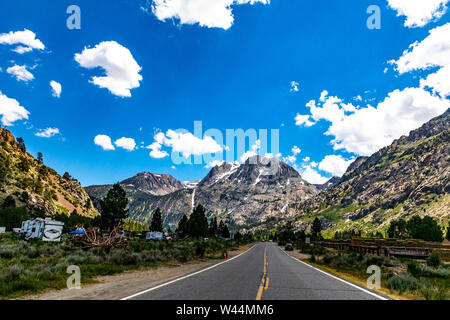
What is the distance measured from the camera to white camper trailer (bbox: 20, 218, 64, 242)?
3709 centimetres

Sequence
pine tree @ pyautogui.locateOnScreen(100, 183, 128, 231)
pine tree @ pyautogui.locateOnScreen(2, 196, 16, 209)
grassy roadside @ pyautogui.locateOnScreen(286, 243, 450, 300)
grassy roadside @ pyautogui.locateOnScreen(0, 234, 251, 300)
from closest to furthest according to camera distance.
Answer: grassy roadside @ pyautogui.locateOnScreen(0, 234, 251, 300), grassy roadside @ pyautogui.locateOnScreen(286, 243, 450, 300), pine tree @ pyautogui.locateOnScreen(100, 183, 128, 231), pine tree @ pyautogui.locateOnScreen(2, 196, 16, 209)

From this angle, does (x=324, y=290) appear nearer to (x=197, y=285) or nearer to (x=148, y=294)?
(x=197, y=285)

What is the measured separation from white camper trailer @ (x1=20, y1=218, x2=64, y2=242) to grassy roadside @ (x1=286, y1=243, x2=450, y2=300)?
36408 mm

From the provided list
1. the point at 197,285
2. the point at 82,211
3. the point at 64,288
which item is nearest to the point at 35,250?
the point at 64,288

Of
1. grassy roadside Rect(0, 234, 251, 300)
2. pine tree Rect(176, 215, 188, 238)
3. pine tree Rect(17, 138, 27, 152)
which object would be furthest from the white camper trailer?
pine tree Rect(17, 138, 27, 152)

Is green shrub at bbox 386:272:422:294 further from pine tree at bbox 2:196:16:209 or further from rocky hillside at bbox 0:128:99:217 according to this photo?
rocky hillside at bbox 0:128:99:217

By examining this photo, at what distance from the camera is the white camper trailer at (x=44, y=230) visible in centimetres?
3709

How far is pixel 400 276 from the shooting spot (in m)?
13.2

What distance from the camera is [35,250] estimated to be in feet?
74.2

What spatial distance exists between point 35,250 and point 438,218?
200m

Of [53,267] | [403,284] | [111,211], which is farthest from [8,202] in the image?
[403,284]

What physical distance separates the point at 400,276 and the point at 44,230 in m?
42.4

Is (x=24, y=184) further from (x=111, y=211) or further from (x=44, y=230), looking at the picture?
(x=44, y=230)
